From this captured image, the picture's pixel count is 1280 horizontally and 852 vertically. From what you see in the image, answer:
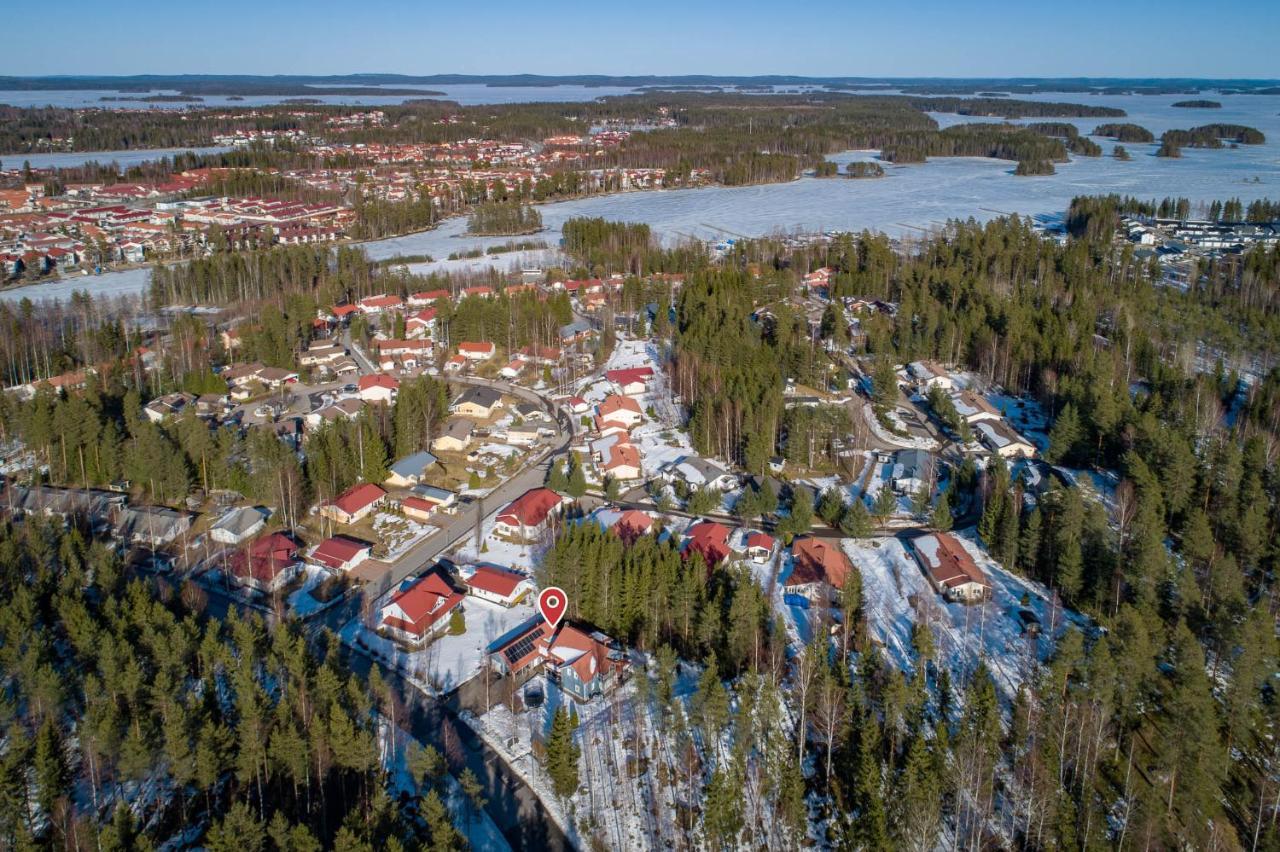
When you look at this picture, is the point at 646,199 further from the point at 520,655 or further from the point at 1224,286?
the point at 520,655

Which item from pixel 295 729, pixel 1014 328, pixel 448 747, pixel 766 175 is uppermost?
pixel 766 175

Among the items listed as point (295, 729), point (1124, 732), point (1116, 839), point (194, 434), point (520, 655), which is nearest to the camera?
point (1116, 839)

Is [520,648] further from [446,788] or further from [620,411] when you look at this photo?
[620,411]

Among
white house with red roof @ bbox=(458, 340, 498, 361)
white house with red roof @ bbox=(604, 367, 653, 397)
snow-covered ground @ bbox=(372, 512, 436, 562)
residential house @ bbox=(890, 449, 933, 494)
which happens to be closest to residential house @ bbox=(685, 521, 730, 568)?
residential house @ bbox=(890, 449, 933, 494)

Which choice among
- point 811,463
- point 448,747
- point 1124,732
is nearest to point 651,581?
point 448,747

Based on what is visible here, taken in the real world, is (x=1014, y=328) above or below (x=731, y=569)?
above

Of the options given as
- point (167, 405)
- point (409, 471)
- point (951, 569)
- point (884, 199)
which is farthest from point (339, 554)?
point (884, 199)

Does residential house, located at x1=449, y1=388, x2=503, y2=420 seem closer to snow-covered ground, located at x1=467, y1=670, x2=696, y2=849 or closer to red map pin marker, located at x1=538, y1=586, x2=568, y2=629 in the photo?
red map pin marker, located at x1=538, y1=586, x2=568, y2=629
